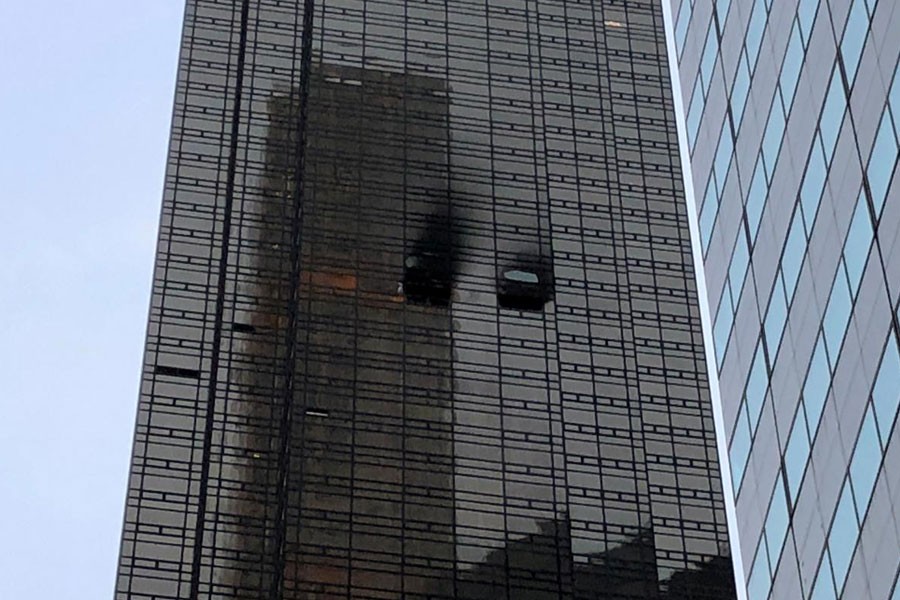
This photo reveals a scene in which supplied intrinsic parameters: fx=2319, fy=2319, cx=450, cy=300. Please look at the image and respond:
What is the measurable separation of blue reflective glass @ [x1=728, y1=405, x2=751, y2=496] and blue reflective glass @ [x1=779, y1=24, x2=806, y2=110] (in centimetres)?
784

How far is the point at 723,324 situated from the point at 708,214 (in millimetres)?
4302

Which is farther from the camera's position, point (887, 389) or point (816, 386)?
point (816, 386)

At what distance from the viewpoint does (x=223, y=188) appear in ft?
359

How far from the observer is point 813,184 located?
169 feet

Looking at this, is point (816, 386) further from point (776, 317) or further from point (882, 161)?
point (882, 161)

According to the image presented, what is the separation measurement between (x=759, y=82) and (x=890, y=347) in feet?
47.2

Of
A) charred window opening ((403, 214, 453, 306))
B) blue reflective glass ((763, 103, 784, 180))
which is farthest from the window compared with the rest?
charred window opening ((403, 214, 453, 306))

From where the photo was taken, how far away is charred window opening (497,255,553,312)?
106125mm

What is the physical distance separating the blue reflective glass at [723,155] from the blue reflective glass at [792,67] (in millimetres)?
5480

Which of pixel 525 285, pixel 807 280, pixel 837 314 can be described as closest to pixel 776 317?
pixel 807 280

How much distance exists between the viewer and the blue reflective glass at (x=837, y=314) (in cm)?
4806

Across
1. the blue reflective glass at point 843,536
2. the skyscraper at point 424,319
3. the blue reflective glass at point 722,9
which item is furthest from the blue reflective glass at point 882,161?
the skyscraper at point 424,319

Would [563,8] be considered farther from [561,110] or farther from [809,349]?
[809,349]

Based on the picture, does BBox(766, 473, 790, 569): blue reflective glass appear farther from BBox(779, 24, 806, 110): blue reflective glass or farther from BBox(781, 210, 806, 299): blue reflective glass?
BBox(779, 24, 806, 110): blue reflective glass
